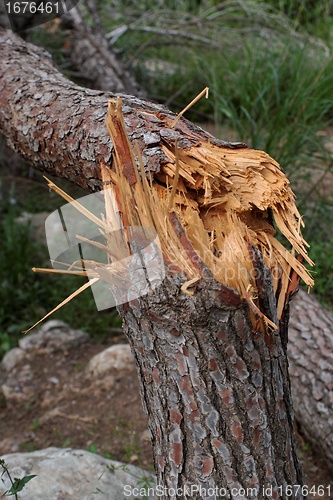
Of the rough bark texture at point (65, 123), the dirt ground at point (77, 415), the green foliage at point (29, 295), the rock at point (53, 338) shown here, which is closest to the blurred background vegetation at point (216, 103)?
the green foliage at point (29, 295)

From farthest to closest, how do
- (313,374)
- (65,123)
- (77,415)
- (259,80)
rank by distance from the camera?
(259,80) < (77,415) < (313,374) < (65,123)

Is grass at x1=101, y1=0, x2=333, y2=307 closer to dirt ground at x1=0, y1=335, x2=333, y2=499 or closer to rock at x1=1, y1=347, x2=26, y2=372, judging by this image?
dirt ground at x1=0, y1=335, x2=333, y2=499

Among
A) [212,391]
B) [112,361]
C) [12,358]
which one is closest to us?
[212,391]

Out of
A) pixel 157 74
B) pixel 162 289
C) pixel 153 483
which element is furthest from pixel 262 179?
pixel 157 74

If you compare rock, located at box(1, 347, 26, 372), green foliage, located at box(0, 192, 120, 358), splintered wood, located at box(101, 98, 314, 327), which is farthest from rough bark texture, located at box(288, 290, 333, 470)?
rock, located at box(1, 347, 26, 372)

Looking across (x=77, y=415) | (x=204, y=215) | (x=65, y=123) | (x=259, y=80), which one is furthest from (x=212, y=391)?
(x=259, y=80)

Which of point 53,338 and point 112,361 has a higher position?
point 112,361

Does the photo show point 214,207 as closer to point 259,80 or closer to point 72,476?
point 72,476
